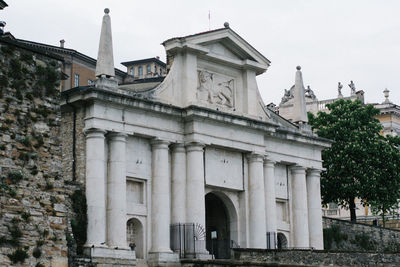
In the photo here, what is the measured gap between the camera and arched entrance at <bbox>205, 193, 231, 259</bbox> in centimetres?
4725

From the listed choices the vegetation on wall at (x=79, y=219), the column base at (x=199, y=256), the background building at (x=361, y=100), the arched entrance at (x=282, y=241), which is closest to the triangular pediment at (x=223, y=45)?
the arched entrance at (x=282, y=241)

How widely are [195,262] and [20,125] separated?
1557 centimetres

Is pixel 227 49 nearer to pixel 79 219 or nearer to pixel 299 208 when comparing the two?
pixel 299 208

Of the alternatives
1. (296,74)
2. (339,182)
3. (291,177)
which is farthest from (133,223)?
(339,182)

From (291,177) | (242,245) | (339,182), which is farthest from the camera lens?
(339,182)

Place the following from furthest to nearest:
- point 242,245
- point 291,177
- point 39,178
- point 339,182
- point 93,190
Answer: point 339,182 → point 291,177 → point 242,245 → point 93,190 → point 39,178

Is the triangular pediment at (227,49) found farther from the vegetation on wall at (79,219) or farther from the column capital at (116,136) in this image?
the vegetation on wall at (79,219)

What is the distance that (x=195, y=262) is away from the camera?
→ 40.2 metres

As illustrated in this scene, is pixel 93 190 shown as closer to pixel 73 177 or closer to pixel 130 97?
pixel 73 177

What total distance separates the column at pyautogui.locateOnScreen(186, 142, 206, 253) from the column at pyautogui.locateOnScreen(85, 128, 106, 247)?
545cm

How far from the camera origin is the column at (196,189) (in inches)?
1694

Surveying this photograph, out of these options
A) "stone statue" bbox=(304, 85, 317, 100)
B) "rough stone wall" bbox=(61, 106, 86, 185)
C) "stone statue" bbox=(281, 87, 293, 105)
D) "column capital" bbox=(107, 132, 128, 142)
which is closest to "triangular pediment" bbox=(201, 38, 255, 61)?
"column capital" bbox=(107, 132, 128, 142)

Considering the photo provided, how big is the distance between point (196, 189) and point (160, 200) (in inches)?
87.8

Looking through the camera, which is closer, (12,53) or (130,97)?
(12,53)
